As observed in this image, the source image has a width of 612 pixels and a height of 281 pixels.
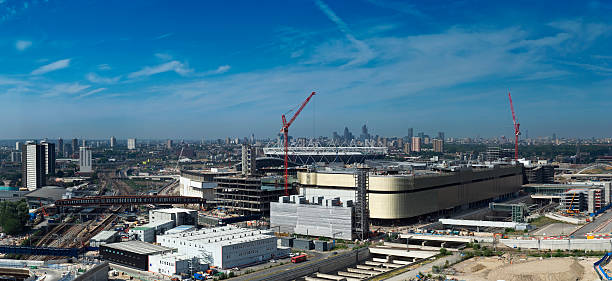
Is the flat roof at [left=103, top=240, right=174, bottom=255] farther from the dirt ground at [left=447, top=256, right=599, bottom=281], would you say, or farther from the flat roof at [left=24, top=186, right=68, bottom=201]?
the flat roof at [left=24, top=186, right=68, bottom=201]

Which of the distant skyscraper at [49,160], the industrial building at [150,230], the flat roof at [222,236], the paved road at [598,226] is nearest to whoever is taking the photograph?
the flat roof at [222,236]

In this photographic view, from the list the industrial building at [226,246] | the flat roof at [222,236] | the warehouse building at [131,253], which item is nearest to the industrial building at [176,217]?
the flat roof at [222,236]

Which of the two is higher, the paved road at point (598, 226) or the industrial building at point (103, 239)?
the industrial building at point (103, 239)

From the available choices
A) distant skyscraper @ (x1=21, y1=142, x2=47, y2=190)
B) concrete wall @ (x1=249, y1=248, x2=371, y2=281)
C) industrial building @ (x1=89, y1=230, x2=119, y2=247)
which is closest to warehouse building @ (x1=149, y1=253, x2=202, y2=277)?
concrete wall @ (x1=249, y1=248, x2=371, y2=281)

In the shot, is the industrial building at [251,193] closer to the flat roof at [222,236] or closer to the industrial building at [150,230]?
the industrial building at [150,230]

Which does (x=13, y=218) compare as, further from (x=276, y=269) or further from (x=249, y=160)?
(x=276, y=269)

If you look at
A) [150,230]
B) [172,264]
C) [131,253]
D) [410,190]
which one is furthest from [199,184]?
[172,264]
